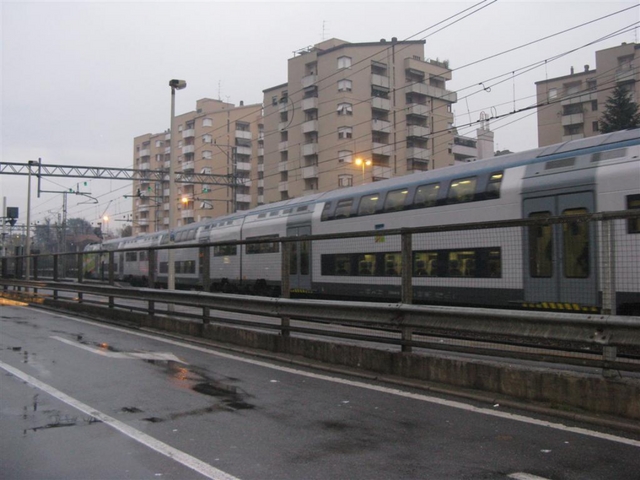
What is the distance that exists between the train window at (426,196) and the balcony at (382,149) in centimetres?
3869

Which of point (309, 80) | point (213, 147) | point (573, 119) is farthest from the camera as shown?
point (213, 147)

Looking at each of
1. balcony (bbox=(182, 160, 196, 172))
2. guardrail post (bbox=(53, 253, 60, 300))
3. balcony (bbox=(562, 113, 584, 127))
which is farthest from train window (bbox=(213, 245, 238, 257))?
balcony (bbox=(182, 160, 196, 172))

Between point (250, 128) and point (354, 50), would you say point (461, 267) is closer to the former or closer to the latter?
point (354, 50)

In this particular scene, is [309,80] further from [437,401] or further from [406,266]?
[437,401]

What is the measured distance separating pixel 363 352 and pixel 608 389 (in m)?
3.17

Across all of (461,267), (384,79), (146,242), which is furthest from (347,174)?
(461,267)

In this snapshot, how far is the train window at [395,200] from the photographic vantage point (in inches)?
634

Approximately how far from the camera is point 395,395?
6461 mm

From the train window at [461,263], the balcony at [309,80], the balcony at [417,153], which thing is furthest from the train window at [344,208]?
the balcony at [309,80]

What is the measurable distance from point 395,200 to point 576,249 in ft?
28.3

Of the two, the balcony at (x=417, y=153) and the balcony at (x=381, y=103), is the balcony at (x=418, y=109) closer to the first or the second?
the balcony at (x=381, y=103)

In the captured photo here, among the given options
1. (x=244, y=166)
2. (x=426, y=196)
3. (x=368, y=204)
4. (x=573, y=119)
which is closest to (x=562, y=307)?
(x=426, y=196)

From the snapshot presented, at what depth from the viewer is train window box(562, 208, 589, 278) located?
7.01m

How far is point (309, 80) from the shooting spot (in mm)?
56906
